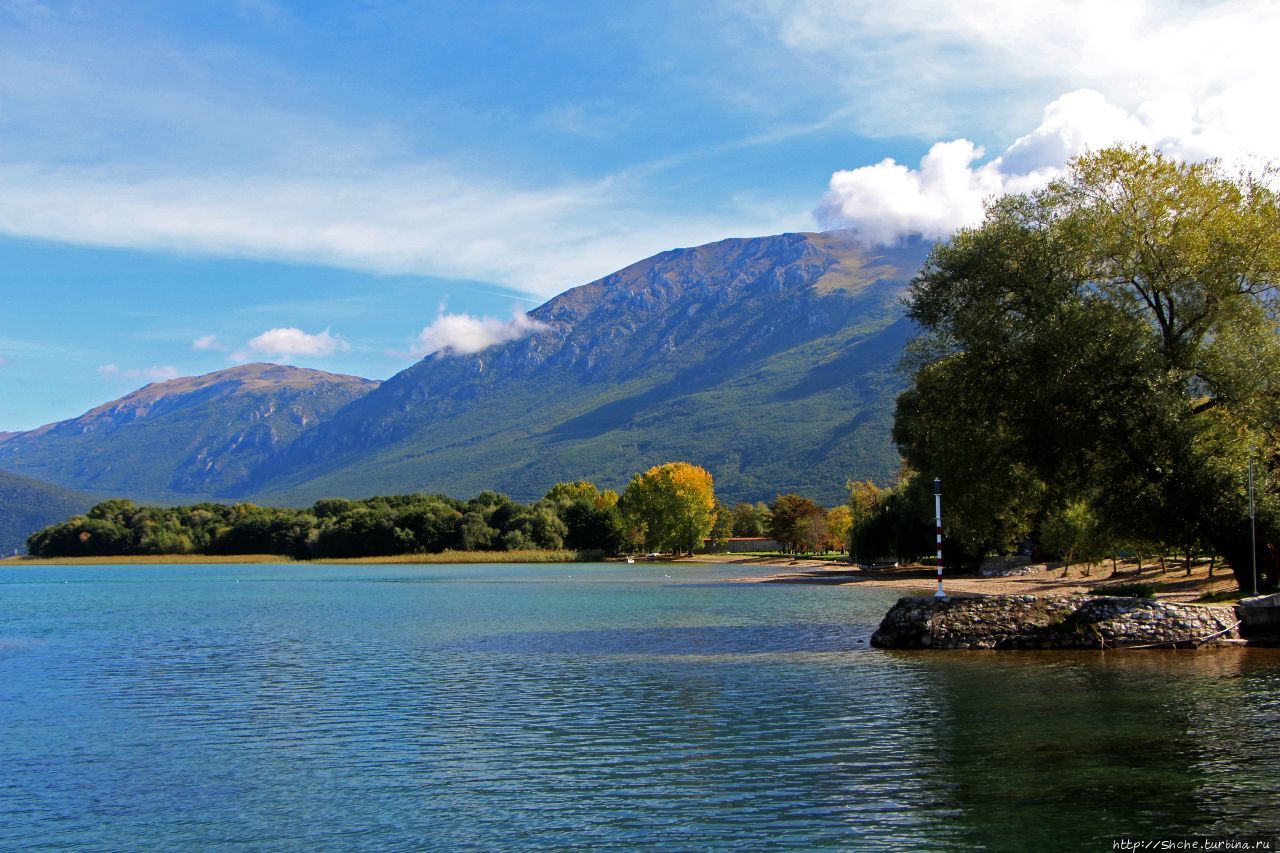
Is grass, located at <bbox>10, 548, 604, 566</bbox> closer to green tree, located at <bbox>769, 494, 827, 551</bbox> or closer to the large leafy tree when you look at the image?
green tree, located at <bbox>769, 494, 827, 551</bbox>

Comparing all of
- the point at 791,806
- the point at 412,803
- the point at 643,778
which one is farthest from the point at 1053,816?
the point at 412,803

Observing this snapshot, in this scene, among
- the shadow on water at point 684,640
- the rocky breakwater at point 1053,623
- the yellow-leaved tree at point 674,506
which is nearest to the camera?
the rocky breakwater at point 1053,623

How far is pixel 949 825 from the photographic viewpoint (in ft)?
38.3

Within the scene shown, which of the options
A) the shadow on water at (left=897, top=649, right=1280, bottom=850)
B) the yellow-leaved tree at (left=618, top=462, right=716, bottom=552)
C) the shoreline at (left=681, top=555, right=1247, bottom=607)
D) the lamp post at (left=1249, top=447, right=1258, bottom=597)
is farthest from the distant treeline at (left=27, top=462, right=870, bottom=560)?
the shadow on water at (left=897, top=649, right=1280, bottom=850)

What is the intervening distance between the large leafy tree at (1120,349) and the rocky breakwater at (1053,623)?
136 inches

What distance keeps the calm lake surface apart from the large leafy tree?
5770 mm

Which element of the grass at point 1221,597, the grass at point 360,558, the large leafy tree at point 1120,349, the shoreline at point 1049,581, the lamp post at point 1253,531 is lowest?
the grass at point 360,558

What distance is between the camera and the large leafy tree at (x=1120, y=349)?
1139 inches

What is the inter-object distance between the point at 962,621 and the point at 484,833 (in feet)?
66.6

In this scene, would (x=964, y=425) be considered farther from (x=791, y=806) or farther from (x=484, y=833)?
(x=484, y=833)

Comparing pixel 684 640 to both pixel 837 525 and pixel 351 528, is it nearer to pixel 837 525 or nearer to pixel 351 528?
pixel 837 525

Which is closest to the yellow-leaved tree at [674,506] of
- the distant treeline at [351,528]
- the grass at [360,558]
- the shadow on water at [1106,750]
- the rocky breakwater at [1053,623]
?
the distant treeline at [351,528]

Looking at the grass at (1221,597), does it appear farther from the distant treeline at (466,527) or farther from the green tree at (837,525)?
the green tree at (837,525)

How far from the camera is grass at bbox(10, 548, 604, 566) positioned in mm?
137500
